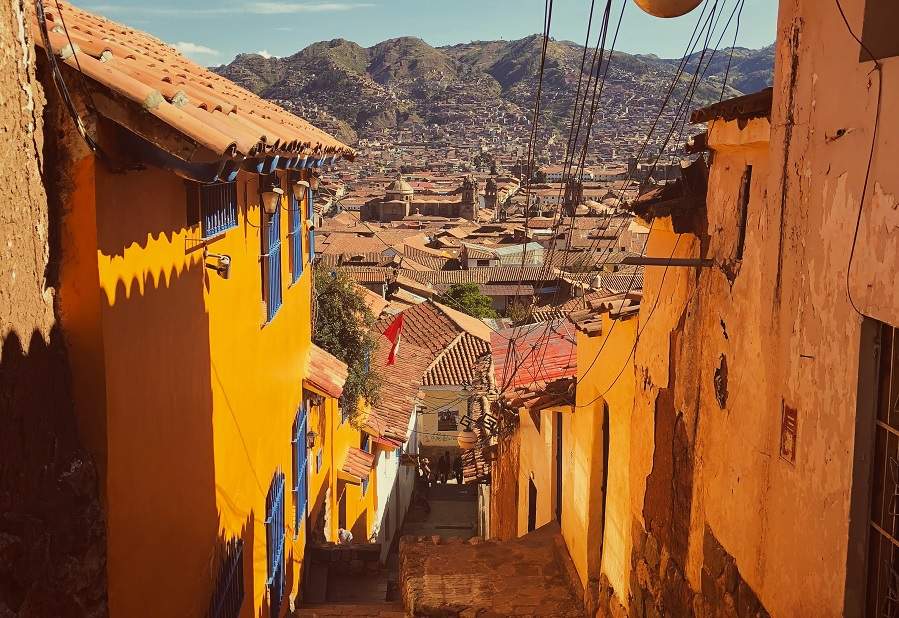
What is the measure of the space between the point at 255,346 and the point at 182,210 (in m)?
2.81

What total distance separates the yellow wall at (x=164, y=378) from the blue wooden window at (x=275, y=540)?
0.60 meters

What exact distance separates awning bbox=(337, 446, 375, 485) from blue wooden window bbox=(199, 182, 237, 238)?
29.2ft

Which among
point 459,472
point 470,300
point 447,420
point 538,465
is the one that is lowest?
point 447,420

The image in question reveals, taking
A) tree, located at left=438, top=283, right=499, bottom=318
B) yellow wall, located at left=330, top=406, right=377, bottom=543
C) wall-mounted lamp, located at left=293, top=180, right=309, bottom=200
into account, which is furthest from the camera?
tree, located at left=438, top=283, right=499, bottom=318

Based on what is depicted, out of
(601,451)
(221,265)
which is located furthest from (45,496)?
(601,451)

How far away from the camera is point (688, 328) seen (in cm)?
573

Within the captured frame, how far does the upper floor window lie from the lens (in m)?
5.70

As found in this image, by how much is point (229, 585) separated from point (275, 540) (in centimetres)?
229

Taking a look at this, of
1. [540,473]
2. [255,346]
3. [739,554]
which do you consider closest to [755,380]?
[739,554]

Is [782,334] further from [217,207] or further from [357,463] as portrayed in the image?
[357,463]

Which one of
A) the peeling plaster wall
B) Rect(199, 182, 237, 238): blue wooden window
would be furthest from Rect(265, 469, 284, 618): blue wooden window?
the peeling plaster wall

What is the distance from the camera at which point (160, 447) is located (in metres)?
4.98

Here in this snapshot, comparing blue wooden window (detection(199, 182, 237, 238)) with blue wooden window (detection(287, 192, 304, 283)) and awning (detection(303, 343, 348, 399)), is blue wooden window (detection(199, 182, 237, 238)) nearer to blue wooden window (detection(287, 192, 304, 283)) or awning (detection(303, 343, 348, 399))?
blue wooden window (detection(287, 192, 304, 283))

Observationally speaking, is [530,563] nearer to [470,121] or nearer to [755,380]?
[755,380]
